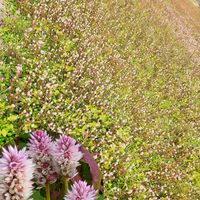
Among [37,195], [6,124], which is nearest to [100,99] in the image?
[6,124]

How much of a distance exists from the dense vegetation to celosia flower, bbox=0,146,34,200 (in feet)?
15.2

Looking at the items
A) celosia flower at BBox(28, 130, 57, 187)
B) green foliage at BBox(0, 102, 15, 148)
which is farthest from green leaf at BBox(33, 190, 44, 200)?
green foliage at BBox(0, 102, 15, 148)

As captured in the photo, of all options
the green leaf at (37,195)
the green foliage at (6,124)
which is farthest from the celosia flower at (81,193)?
the green foliage at (6,124)

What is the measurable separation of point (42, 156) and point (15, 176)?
1.21ft

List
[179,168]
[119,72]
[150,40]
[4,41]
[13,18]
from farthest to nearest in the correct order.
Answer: [150,40] → [119,72] → [179,168] → [13,18] → [4,41]

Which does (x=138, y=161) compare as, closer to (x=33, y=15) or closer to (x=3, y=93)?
(x=3, y=93)

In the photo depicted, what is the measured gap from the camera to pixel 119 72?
39.0 ft

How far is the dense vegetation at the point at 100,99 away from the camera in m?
7.56

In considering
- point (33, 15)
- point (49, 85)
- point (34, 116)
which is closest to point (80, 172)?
point (34, 116)

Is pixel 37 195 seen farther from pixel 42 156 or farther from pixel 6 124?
pixel 6 124

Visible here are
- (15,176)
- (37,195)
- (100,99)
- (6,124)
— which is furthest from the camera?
(100,99)

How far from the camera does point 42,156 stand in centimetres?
223

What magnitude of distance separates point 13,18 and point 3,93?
3.16m

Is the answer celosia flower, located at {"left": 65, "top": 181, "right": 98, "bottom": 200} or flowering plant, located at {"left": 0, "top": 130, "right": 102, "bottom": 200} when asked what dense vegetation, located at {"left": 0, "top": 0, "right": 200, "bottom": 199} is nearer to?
flowering plant, located at {"left": 0, "top": 130, "right": 102, "bottom": 200}
